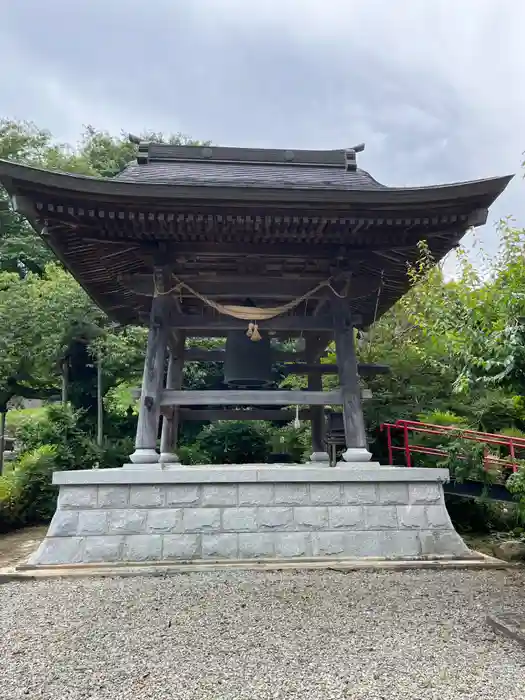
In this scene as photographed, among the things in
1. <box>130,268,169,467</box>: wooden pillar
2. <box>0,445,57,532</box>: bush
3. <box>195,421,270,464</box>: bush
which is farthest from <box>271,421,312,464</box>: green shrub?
<box>130,268,169,467</box>: wooden pillar

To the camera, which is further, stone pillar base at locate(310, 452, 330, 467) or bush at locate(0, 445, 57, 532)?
bush at locate(0, 445, 57, 532)

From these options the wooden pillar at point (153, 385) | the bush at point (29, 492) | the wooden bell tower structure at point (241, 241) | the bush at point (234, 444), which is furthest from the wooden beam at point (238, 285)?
the bush at point (234, 444)

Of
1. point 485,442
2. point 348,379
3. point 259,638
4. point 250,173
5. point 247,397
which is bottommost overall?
point 259,638

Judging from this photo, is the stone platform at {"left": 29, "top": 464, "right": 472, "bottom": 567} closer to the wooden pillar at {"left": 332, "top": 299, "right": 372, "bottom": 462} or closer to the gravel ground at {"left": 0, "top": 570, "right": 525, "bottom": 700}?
the wooden pillar at {"left": 332, "top": 299, "right": 372, "bottom": 462}

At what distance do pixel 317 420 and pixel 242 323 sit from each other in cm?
300

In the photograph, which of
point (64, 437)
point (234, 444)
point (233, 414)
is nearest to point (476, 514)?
point (233, 414)

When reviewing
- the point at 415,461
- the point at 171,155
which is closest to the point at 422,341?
→ the point at 415,461

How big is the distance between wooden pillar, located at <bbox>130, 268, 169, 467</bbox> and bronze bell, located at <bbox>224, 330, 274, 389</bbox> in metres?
1.13

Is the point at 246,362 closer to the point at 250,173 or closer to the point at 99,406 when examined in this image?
the point at 250,173

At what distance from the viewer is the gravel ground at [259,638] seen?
2.56 meters

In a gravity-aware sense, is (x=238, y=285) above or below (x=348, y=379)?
above

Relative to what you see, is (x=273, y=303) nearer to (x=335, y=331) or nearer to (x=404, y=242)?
(x=335, y=331)

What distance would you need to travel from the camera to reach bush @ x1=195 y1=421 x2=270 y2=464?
41.9ft

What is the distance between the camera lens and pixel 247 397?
596 cm
